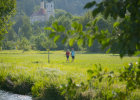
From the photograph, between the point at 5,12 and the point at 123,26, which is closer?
the point at 123,26

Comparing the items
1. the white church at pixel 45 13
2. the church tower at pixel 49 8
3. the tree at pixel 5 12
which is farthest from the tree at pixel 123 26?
the church tower at pixel 49 8

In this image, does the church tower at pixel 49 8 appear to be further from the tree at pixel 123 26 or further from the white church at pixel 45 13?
the tree at pixel 123 26

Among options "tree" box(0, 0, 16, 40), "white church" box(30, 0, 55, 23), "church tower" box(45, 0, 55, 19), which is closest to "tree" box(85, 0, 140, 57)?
"tree" box(0, 0, 16, 40)

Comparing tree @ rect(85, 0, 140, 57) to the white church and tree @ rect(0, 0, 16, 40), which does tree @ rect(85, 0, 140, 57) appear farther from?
the white church

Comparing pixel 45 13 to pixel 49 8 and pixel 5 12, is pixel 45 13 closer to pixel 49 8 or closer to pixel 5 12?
pixel 49 8

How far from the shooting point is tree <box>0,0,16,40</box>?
765 inches

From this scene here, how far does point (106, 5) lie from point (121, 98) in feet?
4.68

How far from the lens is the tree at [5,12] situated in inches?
765

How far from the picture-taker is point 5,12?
20.6 metres

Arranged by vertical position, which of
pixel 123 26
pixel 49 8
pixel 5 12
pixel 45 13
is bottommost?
pixel 123 26

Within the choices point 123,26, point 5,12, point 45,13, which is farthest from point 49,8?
point 123,26

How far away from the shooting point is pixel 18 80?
984 centimetres

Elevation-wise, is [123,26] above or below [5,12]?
below

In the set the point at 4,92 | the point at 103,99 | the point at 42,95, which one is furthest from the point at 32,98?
the point at 103,99
